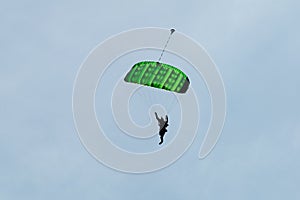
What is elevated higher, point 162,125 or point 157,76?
point 157,76

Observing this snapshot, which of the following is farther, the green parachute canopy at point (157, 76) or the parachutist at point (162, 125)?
the parachutist at point (162, 125)

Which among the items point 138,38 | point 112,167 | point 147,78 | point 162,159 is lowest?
point 112,167

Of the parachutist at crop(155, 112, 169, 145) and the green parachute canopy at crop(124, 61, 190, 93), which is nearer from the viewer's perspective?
the green parachute canopy at crop(124, 61, 190, 93)

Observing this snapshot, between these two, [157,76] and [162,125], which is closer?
[157,76]

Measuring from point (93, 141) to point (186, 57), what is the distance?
26.8ft

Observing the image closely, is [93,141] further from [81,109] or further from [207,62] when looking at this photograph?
[207,62]

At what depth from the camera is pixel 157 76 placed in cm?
3350

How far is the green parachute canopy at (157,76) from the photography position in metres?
33.4

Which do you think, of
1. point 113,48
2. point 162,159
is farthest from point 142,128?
point 113,48

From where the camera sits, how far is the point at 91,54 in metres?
33.7

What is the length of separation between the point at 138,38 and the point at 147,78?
298 centimetres

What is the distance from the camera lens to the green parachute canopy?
110 feet

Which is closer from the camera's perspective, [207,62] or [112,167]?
[112,167]

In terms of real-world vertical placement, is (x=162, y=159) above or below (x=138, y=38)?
below
